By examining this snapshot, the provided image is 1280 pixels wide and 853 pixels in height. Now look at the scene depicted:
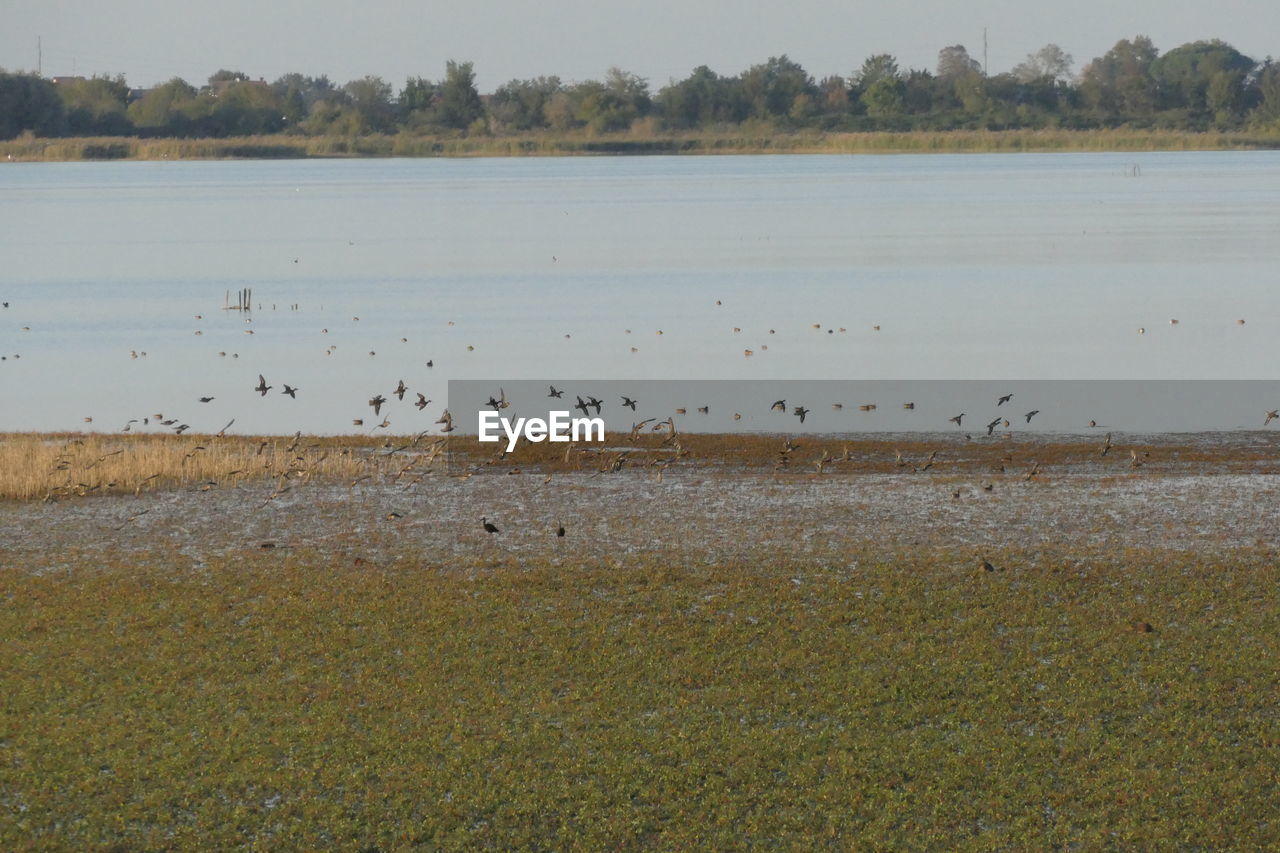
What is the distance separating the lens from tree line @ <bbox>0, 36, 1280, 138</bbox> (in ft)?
437

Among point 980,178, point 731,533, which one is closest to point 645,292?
point 731,533

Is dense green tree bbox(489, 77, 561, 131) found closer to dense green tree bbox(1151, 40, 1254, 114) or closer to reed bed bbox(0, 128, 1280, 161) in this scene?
reed bed bbox(0, 128, 1280, 161)

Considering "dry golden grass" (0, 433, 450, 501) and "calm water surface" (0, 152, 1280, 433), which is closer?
"dry golden grass" (0, 433, 450, 501)

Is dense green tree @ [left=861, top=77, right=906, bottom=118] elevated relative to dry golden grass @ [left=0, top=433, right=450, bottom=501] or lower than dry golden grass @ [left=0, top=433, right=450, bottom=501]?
elevated

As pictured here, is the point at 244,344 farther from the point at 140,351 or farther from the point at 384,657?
the point at 384,657

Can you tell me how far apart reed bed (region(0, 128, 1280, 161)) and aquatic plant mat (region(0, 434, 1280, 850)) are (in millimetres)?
114583

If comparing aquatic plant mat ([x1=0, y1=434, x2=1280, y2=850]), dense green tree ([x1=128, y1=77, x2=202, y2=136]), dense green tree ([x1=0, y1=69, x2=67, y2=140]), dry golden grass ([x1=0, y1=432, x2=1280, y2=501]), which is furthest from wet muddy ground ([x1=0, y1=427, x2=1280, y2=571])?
dense green tree ([x1=128, y1=77, x2=202, y2=136])

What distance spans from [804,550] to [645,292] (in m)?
26.7

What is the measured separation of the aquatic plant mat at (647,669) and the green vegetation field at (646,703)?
25mm

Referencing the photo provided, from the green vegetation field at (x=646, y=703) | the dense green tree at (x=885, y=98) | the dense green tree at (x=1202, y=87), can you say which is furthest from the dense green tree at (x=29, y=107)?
the green vegetation field at (x=646, y=703)

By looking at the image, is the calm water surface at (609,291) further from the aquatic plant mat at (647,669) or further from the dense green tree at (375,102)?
the dense green tree at (375,102)

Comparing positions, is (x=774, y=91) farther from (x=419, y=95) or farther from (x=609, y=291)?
(x=609, y=291)

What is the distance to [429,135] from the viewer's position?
13988cm

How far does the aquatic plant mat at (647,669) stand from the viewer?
8047 mm
